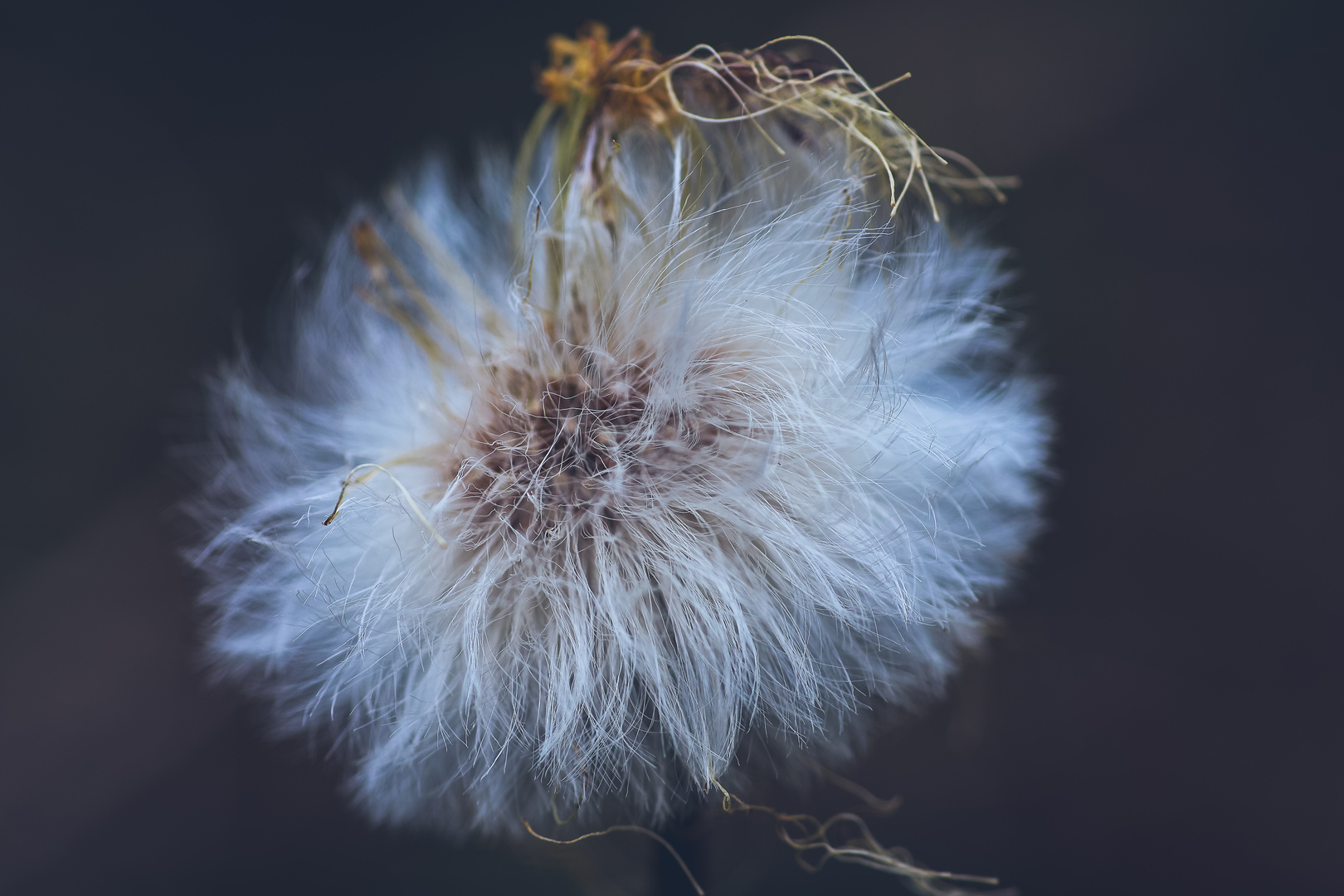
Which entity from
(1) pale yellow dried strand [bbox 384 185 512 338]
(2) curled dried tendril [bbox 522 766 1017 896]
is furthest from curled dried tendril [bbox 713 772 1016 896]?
(1) pale yellow dried strand [bbox 384 185 512 338]

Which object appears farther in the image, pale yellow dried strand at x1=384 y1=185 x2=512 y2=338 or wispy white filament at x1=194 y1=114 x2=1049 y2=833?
→ pale yellow dried strand at x1=384 y1=185 x2=512 y2=338

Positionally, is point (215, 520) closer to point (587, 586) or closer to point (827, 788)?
point (587, 586)

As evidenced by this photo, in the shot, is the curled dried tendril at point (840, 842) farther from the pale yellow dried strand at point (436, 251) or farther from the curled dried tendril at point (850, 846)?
the pale yellow dried strand at point (436, 251)

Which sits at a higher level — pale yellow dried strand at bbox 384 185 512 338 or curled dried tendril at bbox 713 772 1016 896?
pale yellow dried strand at bbox 384 185 512 338

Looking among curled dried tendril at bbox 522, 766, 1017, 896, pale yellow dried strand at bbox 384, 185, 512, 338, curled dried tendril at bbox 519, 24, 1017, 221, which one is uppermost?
curled dried tendril at bbox 519, 24, 1017, 221

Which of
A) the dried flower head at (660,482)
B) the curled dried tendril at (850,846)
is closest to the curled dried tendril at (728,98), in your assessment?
the dried flower head at (660,482)

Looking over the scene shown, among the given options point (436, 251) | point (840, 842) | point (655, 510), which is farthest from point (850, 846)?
point (436, 251)

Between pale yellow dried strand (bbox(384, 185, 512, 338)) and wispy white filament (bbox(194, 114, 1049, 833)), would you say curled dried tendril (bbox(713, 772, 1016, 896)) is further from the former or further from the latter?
pale yellow dried strand (bbox(384, 185, 512, 338))

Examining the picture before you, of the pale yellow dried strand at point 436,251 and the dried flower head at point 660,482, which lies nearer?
the dried flower head at point 660,482
